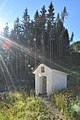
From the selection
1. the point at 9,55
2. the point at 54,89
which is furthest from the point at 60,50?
the point at 54,89

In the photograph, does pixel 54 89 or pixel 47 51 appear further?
pixel 47 51

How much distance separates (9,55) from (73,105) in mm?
32383

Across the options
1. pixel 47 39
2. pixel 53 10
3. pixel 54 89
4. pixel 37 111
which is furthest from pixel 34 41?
pixel 37 111

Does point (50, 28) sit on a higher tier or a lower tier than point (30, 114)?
higher

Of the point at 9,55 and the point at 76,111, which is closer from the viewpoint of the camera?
the point at 76,111

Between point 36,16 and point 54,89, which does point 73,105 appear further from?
point 36,16

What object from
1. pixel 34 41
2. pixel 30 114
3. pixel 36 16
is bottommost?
pixel 30 114

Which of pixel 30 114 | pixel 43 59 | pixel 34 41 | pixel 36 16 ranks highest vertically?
pixel 36 16

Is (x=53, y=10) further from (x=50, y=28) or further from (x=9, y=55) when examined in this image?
(x=9, y=55)

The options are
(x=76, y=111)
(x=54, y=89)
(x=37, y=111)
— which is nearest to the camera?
(x=76, y=111)

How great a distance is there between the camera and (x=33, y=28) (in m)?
49.9

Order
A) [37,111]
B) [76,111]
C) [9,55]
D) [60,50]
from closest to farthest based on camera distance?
[76,111]
[37,111]
[9,55]
[60,50]

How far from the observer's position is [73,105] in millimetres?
15609

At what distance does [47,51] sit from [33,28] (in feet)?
16.6
